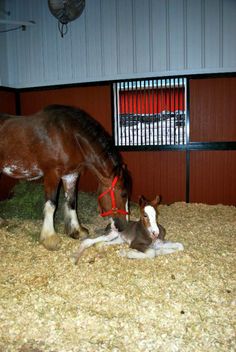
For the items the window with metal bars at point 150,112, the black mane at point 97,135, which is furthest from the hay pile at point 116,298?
the window with metal bars at point 150,112

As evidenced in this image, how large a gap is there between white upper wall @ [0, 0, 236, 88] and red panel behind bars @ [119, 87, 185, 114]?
0.31m

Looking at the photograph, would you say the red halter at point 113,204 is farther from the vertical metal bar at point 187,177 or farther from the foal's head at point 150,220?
the vertical metal bar at point 187,177

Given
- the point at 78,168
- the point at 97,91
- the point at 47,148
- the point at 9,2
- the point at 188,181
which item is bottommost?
the point at 188,181

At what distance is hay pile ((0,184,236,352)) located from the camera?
77.4 inches

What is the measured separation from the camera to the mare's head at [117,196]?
10.7 feet

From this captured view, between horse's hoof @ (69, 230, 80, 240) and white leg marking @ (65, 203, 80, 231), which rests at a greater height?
white leg marking @ (65, 203, 80, 231)

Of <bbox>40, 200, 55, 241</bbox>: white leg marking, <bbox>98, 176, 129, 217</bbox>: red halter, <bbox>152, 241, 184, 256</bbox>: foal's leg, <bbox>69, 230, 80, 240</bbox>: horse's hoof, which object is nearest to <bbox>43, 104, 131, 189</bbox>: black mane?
<bbox>98, 176, 129, 217</bbox>: red halter

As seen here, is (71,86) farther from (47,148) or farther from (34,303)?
(34,303)

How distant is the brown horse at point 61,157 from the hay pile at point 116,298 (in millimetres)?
453

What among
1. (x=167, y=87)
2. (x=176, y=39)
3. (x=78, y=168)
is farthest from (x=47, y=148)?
(x=176, y=39)

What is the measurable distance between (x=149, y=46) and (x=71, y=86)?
5.15 feet

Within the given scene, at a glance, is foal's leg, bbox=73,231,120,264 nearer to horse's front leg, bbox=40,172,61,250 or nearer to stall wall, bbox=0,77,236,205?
horse's front leg, bbox=40,172,61,250

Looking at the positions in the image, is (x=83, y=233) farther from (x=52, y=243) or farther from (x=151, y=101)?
(x=151, y=101)

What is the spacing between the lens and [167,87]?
5262 mm
